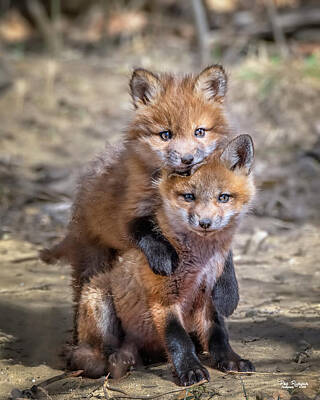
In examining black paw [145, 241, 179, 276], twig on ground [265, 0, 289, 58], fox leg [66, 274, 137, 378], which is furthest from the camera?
twig on ground [265, 0, 289, 58]

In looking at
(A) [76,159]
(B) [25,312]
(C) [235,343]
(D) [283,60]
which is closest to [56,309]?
(B) [25,312]

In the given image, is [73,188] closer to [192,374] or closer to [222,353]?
[222,353]

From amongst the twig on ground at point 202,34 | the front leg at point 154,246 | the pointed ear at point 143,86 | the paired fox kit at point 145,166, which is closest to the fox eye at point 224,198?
the paired fox kit at point 145,166

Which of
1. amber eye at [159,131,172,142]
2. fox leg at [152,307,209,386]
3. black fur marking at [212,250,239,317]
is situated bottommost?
fox leg at [152,307,209,386]

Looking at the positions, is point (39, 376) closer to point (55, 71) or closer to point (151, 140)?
point (151, 140)

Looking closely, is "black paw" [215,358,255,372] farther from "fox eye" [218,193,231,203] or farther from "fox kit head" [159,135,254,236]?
"fox eye" [218,193,231,203]

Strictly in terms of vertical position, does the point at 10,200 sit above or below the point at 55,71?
below

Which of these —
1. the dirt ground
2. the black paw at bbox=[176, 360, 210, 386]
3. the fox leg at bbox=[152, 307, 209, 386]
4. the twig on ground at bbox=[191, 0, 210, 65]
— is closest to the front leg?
the fox leg at bbox=[152, 307, 209, 386]

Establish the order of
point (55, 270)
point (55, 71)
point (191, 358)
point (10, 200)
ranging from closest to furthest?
point (191, 358) < point (55, 270) < point (10, 200) < point (55, 71)

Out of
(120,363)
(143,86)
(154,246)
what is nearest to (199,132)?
(143,86)
